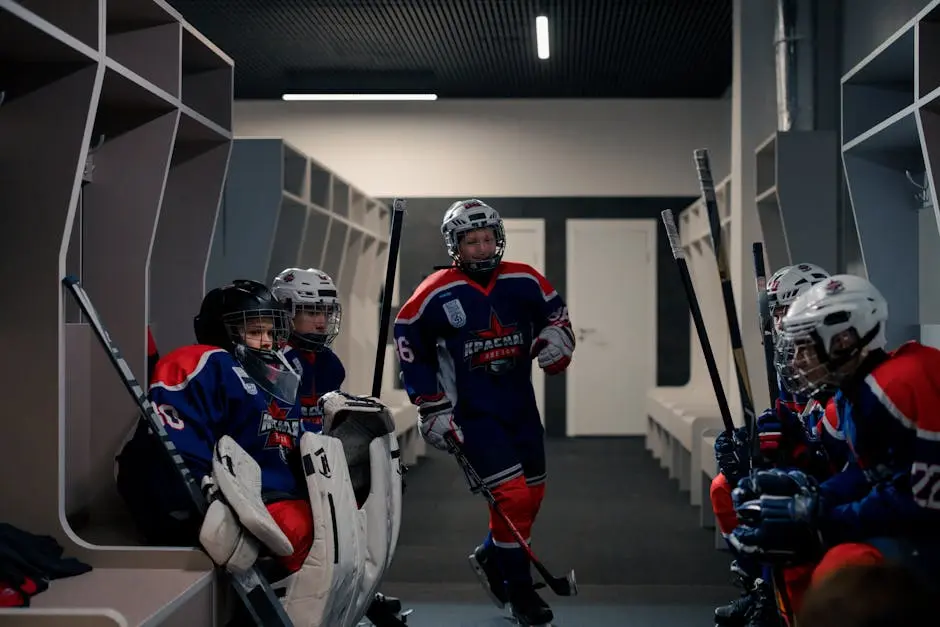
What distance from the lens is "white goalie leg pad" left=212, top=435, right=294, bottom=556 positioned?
2.21 m

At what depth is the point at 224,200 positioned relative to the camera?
4.75 metres

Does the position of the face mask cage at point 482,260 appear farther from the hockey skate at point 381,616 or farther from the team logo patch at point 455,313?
the hockey skate at point 381,616

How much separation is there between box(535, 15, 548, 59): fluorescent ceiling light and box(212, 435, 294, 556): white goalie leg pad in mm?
4630

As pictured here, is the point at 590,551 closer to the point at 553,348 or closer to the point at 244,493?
the point at 553,348

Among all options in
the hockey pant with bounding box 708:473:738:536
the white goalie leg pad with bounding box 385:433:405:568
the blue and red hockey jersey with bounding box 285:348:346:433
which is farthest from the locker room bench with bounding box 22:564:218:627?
the hockey pant with bounding box 708:473:738:536

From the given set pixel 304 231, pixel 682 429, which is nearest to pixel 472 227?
pixel 304 231

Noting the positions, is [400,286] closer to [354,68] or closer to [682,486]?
[354,68]

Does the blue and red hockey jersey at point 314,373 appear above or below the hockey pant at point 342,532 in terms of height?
above

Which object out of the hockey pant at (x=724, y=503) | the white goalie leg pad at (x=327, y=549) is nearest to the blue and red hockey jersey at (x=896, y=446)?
the hockey pant at (x=724, y=503)

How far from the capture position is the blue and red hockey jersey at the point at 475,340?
3451 millimetres

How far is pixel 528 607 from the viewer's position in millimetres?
3217

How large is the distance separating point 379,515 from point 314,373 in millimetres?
857

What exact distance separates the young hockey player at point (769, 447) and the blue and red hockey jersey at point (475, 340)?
0.76m

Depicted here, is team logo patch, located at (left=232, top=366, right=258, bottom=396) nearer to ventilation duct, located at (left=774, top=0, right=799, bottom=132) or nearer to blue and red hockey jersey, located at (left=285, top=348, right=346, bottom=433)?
blue and red hockey jersey, located at (left=285, top=348, right=346, bottom=433)
